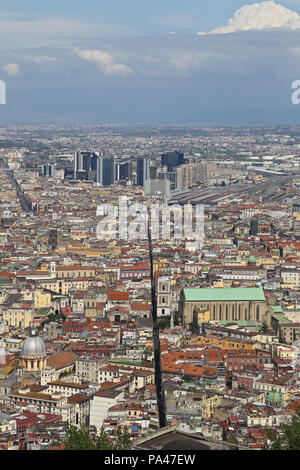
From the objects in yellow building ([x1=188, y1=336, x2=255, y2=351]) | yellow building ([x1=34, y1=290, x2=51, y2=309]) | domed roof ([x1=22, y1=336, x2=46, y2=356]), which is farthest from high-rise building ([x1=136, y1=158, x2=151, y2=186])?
domed roof ([x1=22, y1=336, x2=46, y2=356])

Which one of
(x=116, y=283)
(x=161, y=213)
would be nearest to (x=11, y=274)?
(x=116, y=283)

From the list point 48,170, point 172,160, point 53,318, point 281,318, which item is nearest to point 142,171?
point 172,160

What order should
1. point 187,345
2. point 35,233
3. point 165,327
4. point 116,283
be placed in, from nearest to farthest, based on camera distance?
point 187,345 → point 165,327 → point 116,283 → point 35,233

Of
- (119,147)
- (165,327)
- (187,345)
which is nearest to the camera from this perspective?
(187,345)

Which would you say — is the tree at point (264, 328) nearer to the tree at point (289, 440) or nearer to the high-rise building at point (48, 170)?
the tree at point (289, 440)

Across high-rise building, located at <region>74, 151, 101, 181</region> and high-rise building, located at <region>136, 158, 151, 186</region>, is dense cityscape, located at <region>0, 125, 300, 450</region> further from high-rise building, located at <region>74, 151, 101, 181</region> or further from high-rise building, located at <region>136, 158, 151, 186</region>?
high-rise building, located at <region>74, 151, 101, 181</region>

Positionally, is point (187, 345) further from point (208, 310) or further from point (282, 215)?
point (282, 215)
